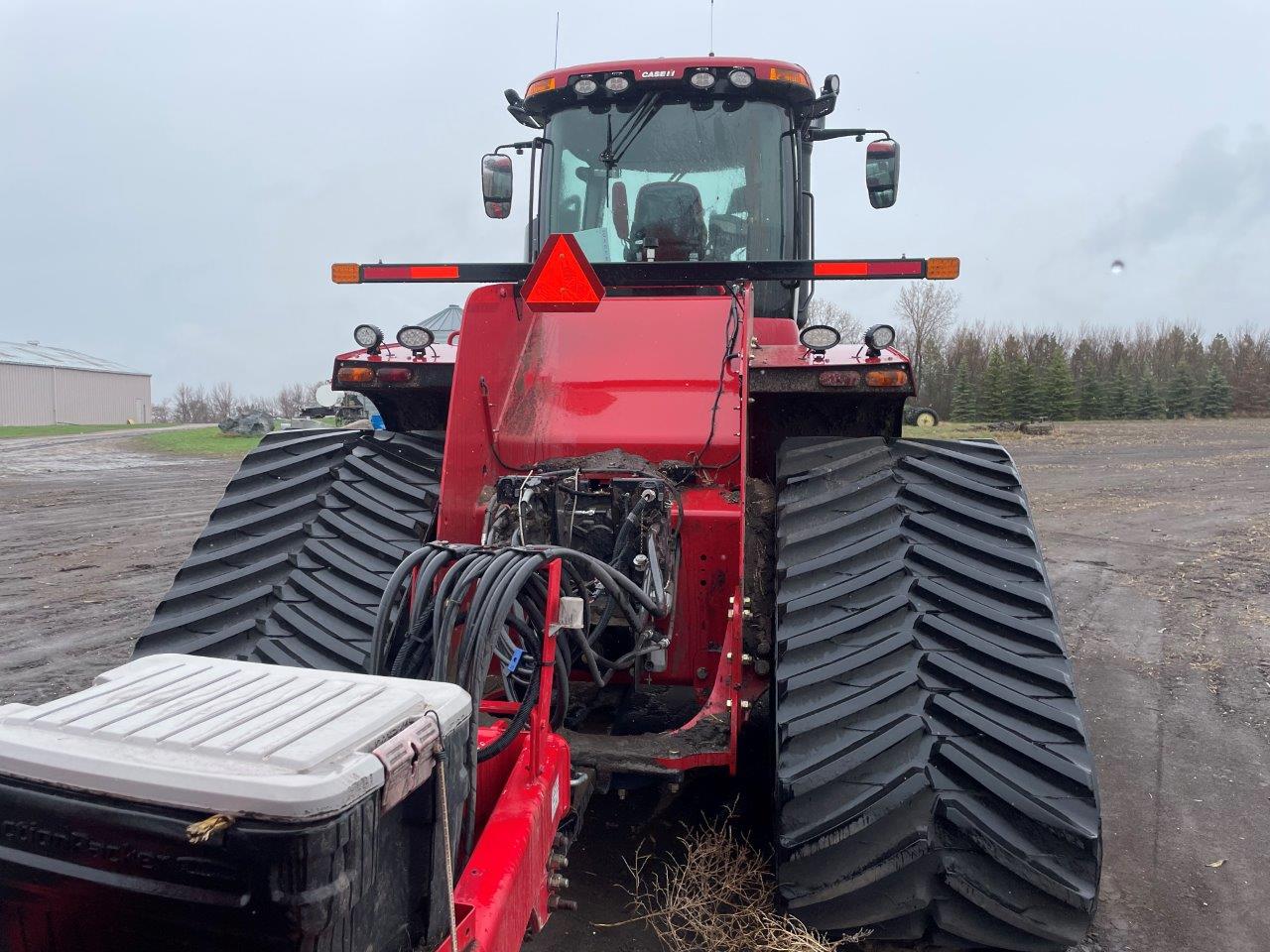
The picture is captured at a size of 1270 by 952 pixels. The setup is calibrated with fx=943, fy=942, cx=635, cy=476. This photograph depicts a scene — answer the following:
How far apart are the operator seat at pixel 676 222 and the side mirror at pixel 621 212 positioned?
0.30 feet

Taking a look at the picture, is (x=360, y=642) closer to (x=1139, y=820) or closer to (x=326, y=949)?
(x=326, y=949)

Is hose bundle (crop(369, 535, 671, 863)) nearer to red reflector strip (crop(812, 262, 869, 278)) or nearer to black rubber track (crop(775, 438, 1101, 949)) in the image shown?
black rubber track (crop(775, 438, 1101, 949))

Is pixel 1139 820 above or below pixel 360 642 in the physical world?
below

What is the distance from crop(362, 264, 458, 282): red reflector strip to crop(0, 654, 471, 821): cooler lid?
6.74ft

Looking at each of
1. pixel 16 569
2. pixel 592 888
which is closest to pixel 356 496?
pixel 592 888

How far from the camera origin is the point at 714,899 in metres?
2.80

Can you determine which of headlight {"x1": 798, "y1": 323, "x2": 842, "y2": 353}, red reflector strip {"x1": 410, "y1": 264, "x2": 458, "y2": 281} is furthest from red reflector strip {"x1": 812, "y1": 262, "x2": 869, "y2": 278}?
red reflector strip {"x1": 410, "y1": 264, "x2": 458, "y2": 281}

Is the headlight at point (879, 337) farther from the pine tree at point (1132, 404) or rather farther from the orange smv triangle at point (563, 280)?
the pine tree at point (1132, 404)

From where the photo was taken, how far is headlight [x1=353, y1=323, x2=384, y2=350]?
368cm

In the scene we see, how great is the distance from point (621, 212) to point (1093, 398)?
37.2 m

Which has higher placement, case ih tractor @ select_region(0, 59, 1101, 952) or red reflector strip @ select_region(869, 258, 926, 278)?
red reflector strip @ select_region(869, 258, 926, 278)

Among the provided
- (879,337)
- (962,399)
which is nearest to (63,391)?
(962,399)

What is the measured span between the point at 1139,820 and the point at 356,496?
3.26 m

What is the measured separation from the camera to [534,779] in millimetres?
2125
